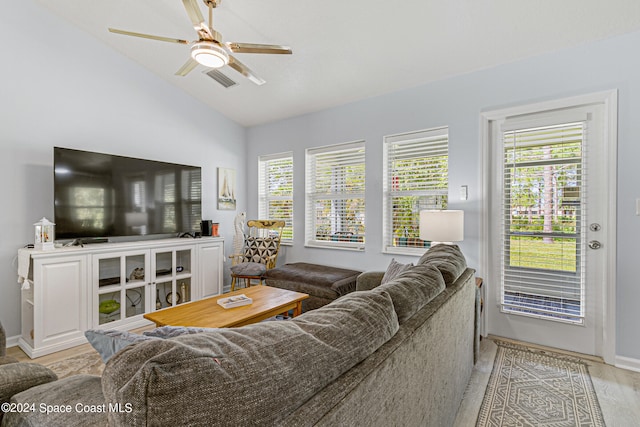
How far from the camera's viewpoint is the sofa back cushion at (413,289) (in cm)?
120

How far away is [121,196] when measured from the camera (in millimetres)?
3291

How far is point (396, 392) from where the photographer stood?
100 cm

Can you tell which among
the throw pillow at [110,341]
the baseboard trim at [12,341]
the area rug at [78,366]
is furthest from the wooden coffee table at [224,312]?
the baseboard trim at [12,341]

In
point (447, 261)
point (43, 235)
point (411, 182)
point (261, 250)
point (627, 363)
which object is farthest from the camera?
point (261, 250)

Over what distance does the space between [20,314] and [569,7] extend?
17.3ft

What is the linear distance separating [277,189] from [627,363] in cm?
415

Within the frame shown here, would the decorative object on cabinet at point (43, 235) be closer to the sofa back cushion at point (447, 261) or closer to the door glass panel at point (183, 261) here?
the door glass panel at point (183, 261)

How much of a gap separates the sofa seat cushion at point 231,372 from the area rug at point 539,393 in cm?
164

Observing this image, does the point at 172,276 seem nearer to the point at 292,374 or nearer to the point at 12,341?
the point at 12,341

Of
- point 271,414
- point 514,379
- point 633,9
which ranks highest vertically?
point 633,9

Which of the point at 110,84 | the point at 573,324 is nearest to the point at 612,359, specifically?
the point at 573,324

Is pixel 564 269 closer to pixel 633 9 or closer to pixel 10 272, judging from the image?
pixel 633 9

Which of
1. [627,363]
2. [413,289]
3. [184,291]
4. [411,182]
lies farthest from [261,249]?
[627,363]

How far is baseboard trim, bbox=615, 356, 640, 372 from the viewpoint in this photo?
90.1 inches
